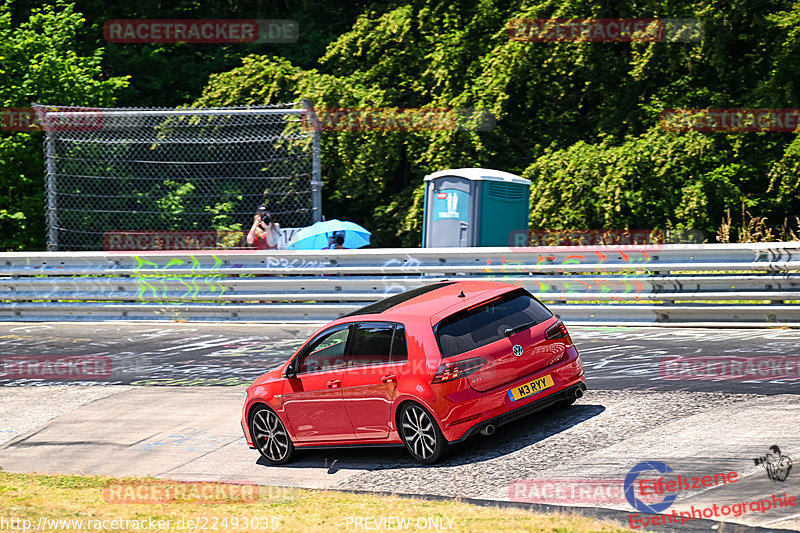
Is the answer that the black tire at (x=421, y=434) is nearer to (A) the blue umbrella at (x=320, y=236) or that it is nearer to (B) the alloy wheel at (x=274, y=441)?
(B) the alloy wheel at (x=274, y=441)

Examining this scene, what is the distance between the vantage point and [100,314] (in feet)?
56.4

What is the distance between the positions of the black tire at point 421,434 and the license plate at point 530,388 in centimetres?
71

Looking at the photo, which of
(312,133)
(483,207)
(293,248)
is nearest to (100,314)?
(293,248)

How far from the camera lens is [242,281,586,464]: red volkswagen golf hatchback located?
8570 millimetres

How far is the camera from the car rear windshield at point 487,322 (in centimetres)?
870

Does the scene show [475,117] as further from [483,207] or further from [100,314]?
[100,314]

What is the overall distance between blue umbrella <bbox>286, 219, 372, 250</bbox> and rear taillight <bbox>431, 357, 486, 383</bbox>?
8.13 meters

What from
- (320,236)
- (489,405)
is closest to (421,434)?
(489,405)

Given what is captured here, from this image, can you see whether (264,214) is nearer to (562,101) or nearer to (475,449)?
(562,101)

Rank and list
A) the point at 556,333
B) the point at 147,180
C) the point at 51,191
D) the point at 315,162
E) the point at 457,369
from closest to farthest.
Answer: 1. the point at 457,369
2. the point at 556,333
3. the point at 315,162
4. the point at 51,191
5. the point at 147,180

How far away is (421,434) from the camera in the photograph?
8.73 meters

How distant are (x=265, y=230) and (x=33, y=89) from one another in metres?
7.96

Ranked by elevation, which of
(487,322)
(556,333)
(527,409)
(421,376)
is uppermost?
(487,322)

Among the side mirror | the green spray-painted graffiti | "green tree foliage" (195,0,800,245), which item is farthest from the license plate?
"green tree foliage" (195,0,800,245)
